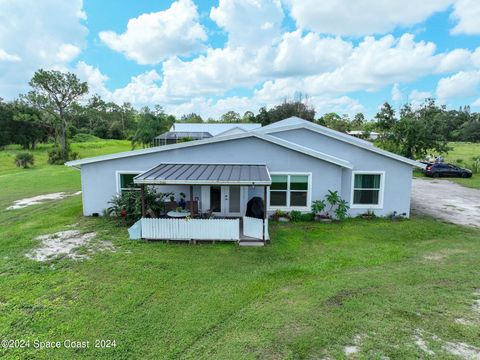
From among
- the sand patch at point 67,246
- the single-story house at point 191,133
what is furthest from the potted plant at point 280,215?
the single-story house at point 191,133

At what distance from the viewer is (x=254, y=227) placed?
1023 cm

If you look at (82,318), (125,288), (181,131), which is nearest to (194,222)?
(125,288)

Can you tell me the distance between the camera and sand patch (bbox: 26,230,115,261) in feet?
28.9

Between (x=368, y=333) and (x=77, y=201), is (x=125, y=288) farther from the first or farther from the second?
(x=77, y=201)

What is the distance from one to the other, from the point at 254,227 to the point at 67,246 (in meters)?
6.07

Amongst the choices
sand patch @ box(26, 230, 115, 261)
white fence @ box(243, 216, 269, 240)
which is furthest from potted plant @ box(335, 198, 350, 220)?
sand patch @ box(26, 230, 115, 261)

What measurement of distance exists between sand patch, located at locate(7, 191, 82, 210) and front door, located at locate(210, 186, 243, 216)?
10.5 m

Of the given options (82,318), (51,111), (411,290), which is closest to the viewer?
(82,318)

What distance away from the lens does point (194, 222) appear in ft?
32.7

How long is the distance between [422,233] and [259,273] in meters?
7.26

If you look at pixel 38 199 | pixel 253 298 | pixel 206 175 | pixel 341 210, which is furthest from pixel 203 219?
pixel 38 199

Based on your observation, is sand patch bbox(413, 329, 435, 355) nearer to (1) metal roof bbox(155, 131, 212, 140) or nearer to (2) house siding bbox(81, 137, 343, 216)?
(2) house siding bbox(81, 137, 343, 216)

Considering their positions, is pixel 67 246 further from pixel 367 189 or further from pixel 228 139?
pixel 367 189

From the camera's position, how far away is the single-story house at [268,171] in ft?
40.9
